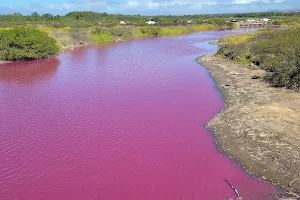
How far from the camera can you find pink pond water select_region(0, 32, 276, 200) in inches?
514

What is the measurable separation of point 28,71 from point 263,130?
94.1 ft

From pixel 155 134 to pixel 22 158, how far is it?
7.00 m

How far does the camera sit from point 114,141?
17266 mm

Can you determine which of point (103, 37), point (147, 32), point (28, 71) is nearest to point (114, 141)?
point (28, 71)

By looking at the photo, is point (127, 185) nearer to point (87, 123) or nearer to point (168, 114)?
point (87, 123)

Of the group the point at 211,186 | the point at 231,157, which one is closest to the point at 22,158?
the point at 211,186

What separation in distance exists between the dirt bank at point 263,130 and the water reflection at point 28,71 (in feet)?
62.6

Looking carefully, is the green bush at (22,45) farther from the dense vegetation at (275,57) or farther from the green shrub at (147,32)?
the green shrub at (147,32)

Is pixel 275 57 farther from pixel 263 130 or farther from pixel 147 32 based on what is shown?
pixel 147 32

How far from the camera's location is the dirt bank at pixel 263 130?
45.1 ft

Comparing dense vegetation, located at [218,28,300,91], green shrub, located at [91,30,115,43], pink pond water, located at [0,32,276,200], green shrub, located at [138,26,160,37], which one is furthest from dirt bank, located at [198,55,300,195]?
green shrub, located at [138,26,160,37]

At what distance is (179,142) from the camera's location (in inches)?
677

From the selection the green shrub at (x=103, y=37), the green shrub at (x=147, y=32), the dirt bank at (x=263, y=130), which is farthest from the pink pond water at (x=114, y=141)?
the green shrub at (x=147, y=32)

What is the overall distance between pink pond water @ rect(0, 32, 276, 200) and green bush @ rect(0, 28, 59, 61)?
11.0 metres
